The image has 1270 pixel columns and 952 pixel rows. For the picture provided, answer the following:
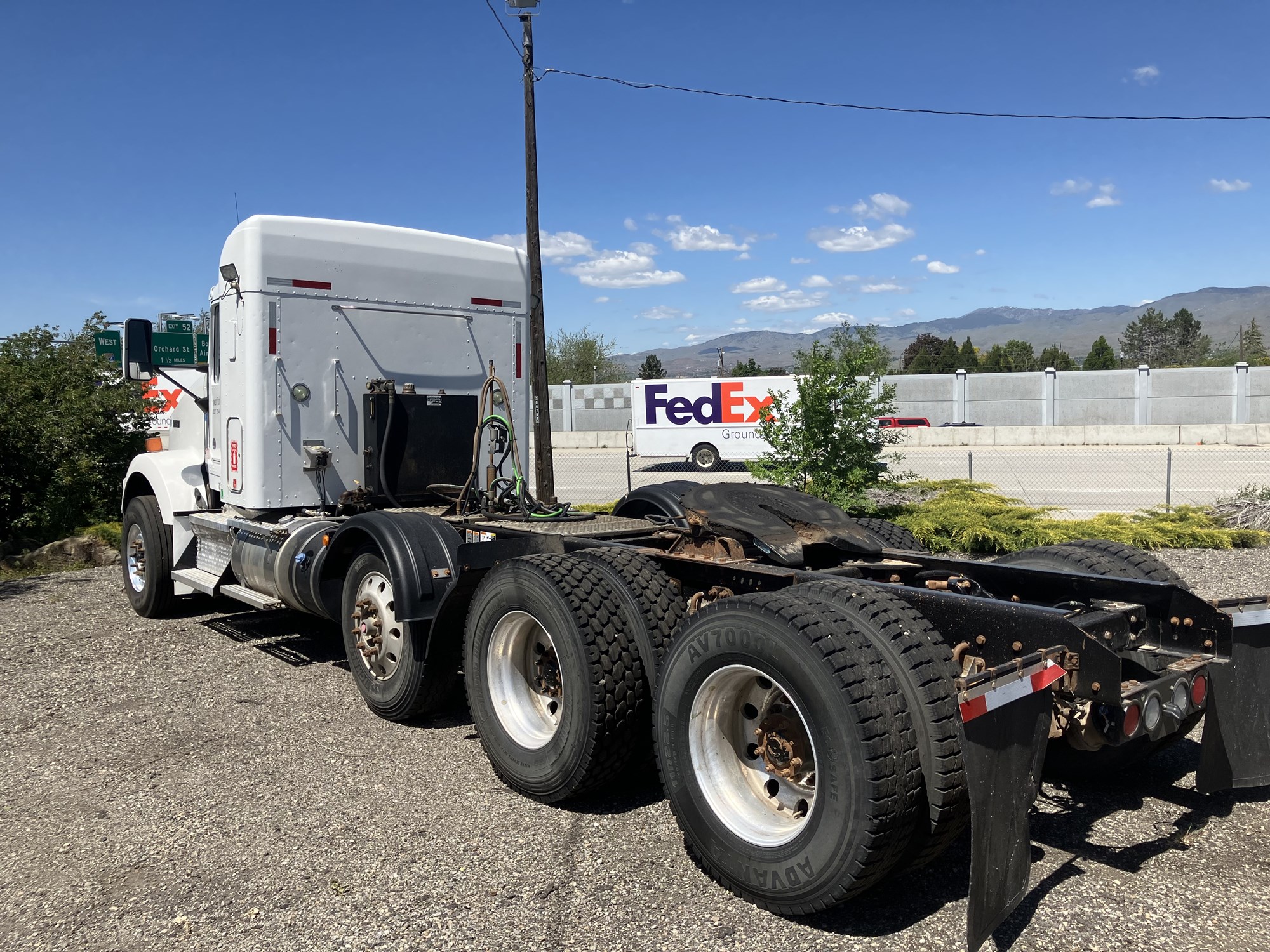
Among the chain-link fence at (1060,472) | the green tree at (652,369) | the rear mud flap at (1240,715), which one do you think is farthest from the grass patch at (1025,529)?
the green tree at (652,369)

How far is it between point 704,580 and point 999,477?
2218cm

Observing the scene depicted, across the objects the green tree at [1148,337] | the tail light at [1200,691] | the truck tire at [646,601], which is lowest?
the tail light at [1200,691]

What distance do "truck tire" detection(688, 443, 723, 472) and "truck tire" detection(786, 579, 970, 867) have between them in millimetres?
26074

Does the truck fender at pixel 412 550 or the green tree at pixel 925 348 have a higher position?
the green tree at pixel 925 348

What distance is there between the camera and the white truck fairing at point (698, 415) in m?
28.5

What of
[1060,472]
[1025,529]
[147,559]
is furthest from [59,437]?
[1060,472]

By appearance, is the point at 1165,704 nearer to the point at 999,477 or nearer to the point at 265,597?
the point at 265,597

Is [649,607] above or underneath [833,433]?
underneath

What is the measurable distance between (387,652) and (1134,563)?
12.8 feet

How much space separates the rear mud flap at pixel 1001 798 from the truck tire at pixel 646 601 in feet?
4.69

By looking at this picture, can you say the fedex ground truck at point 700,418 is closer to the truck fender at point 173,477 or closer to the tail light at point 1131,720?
the truck fender at point 173,477

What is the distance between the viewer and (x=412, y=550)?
536 cm

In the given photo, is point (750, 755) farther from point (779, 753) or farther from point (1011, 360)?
point (1011, 360)

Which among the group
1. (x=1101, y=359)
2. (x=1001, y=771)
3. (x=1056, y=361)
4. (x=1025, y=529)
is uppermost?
(x=1101, y=359)
